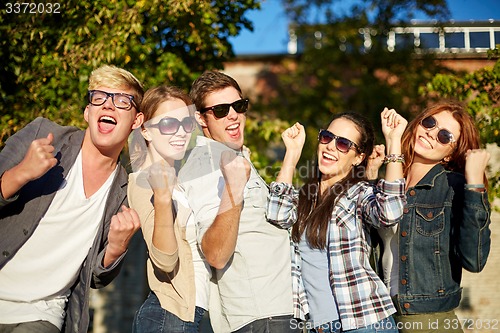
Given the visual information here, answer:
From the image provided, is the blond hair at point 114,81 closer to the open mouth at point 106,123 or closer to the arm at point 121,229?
the open mouth at point 106,123

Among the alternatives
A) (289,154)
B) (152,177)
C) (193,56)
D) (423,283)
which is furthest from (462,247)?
(193,56)

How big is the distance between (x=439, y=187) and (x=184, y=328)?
1.58 metres

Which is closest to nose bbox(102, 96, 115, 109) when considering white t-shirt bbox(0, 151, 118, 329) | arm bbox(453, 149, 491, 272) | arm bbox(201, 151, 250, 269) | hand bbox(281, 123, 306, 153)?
white t-shirt bbox(0, 151, 118, 329)

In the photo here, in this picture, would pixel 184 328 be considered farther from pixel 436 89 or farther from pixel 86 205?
pixel 436 89

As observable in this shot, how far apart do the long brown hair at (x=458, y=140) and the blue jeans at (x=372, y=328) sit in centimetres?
90

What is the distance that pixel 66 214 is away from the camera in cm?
302

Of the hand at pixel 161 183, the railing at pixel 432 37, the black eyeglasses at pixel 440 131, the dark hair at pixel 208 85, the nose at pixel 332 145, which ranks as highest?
the railing at pixel 432 37

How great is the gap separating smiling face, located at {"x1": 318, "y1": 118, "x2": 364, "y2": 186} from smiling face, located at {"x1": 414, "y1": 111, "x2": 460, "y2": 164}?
14.0 inches

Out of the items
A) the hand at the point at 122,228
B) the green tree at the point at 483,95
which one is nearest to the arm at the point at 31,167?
the hand at the point at 122,228

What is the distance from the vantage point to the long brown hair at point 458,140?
3.29 meters

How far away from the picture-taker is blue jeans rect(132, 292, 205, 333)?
2830 mm

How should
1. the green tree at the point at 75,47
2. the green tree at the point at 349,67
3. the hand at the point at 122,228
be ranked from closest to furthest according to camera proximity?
1. the hand at the point at 122,228
2. the green tree at the point at 75,47
3. the green tree at the point at 349,67

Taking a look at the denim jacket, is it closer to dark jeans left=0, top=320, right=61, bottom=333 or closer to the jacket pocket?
the jacket pocket

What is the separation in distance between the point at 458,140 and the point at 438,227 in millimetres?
530
